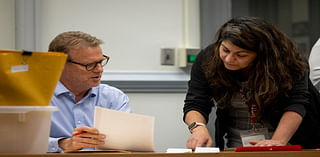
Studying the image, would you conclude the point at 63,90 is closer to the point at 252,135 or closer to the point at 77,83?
the point at 77,83

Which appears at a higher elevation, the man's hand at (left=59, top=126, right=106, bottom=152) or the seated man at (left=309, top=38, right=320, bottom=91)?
the seated man at (left=309, top=38, right=320, bottom=91)

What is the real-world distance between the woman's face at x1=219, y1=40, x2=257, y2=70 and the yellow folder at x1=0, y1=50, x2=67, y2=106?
870 mm

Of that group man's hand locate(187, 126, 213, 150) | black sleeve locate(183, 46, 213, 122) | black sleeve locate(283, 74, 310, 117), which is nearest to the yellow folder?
man's hand locate(187, 126, 213, 150)

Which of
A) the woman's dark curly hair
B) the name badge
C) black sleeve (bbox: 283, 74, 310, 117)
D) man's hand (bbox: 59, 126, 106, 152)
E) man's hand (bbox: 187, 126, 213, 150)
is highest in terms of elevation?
the woman's dark curly hair

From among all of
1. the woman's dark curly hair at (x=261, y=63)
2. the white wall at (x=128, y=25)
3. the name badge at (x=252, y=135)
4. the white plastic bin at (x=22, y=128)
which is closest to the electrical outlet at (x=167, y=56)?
the white wall at (x=128, y=25)

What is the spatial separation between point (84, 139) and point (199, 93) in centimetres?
73

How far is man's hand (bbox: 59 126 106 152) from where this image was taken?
168cm

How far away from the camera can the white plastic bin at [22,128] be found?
4.51ft

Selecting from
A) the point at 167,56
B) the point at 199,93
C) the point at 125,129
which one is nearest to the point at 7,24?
the point at 167,56

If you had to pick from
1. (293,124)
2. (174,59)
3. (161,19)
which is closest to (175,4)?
(161,19)

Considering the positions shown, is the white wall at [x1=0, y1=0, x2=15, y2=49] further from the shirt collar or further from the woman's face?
the woman's face

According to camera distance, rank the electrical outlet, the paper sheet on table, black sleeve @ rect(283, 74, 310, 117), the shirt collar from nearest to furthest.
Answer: the paper sheet on table < black sleeve @ rect(283, 74, 310, 117) < the shirt collar < the electrical outlet

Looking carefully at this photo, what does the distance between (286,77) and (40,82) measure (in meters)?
1.19

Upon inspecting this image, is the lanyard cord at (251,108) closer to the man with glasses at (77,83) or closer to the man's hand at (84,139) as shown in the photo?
the man with glasses at (77,83)
